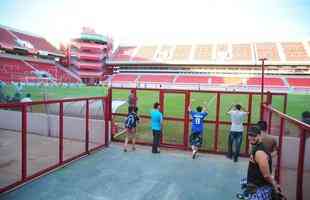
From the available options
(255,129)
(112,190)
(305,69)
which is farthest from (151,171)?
(305,69)

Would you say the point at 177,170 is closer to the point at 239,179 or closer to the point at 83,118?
the point at 239,179

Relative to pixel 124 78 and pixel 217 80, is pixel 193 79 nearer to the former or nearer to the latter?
pixel 217 80

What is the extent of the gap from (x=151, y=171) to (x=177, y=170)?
0.73 meters

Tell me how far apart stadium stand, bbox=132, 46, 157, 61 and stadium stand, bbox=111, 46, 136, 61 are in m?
2.47

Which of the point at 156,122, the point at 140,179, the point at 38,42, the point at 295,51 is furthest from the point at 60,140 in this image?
the point at 38,42

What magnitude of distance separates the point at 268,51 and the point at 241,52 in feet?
20.7

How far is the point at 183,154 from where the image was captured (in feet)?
27.5

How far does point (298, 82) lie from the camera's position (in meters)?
49.0

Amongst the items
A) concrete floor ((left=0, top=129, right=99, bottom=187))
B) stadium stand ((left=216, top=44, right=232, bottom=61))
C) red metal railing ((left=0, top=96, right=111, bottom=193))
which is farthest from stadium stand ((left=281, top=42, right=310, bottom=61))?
concrete floor ((left=0, top=129, right=99, bottom=187))

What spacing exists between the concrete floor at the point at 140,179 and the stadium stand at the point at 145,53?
61188 millimetres

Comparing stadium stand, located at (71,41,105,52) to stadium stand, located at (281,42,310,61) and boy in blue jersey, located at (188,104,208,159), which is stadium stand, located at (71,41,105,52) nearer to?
stadium stand, located at (281,42,310,61)

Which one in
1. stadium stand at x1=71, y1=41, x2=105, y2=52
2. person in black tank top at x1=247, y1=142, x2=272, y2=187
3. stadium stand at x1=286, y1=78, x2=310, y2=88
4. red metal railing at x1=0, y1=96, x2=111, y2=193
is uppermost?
→ stadium stand at x1=71, y1=41, x2=105, y2=52

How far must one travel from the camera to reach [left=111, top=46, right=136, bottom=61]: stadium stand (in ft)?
236

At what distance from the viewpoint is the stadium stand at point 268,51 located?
5751cm
